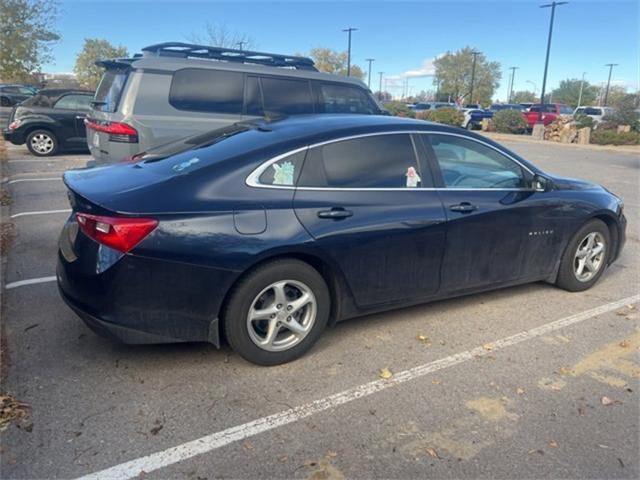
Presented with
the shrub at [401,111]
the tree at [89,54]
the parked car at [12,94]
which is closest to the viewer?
the parked car at [12,94]

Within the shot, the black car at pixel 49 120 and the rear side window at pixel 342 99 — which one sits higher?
the rear side window at pixel 342 99

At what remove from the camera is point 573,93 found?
97.2 metres

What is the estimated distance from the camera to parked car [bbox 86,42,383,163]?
6441mm

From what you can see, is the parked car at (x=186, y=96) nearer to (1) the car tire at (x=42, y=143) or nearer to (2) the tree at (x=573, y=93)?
(1) the car tire at (x=42, y=143)

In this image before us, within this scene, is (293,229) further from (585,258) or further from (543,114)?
(543,114)

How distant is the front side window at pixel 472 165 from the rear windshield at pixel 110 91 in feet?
14.4

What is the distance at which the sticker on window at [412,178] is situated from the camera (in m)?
3.83

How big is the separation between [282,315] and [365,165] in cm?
121

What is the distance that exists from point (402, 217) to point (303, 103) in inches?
176

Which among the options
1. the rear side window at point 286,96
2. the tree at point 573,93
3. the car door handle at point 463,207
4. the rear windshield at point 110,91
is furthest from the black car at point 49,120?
the tree at point 573,93

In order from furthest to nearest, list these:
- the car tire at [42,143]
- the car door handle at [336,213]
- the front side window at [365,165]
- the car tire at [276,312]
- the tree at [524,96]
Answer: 1. the tree at [524,96]
2. the car tire at [42,143]
3. the front side window at [365,165]
4. the car door handle at [336,213]
5. the car tire at [276,312]

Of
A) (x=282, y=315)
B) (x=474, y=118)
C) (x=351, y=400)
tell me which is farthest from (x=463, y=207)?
(x=474, y=118)

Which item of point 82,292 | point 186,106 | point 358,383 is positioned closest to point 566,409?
point 358,383

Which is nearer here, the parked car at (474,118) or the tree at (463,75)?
the parked car at (474,118)
